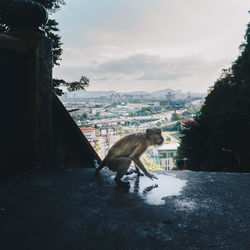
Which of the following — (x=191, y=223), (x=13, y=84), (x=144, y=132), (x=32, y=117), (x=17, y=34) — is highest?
(x=17, y=34)

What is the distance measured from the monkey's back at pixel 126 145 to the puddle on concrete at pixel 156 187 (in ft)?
1.35

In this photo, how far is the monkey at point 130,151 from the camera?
2.88 metres

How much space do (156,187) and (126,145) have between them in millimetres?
687

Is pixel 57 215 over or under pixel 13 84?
under

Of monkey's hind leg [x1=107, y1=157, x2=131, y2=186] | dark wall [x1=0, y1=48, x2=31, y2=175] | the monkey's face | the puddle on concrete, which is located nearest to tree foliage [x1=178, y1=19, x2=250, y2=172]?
the puddle on concrete

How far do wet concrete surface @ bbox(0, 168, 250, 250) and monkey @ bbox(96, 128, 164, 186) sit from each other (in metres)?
0.20

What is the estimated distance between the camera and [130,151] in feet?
10.1

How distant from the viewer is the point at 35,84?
3.67 m

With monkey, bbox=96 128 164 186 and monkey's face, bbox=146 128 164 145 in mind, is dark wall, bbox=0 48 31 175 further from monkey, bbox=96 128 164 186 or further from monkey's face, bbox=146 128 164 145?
monkey's face, bbox=146 128 164 145

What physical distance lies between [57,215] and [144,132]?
1526mm

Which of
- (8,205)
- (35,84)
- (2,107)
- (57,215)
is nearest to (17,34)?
(35,84)

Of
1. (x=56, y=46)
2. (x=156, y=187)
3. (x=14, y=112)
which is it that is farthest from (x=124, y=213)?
(x=56, y=46)

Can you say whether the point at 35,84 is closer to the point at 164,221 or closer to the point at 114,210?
the point at 114,210

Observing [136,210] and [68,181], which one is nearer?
[136,210]
